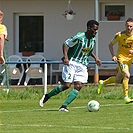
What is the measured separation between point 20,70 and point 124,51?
9677 millimetres

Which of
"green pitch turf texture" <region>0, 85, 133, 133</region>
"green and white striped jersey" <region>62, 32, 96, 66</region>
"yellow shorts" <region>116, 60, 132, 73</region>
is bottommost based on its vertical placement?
"green pitch turf texture" <region>0, 85, 133, 133</region>

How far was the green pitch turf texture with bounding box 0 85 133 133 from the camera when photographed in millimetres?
11805

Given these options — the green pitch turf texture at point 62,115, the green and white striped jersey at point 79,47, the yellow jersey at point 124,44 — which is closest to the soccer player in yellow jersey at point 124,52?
the yellow jersey at point 124,44

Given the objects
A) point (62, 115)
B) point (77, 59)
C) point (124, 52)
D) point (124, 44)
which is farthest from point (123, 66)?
point (62, 115)

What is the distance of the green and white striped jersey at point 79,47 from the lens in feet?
50.2

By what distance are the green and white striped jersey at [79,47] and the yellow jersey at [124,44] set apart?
218 centimetres

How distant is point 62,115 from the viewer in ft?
46.7

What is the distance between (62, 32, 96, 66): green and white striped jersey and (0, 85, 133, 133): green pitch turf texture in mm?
1103

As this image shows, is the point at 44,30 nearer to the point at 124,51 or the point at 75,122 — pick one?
the point at 124,51

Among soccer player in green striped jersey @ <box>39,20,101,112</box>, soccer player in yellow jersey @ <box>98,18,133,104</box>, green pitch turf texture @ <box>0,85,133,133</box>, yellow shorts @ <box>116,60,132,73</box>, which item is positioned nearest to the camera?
green pitch turf texture @ <box>0,85,133,133</box>

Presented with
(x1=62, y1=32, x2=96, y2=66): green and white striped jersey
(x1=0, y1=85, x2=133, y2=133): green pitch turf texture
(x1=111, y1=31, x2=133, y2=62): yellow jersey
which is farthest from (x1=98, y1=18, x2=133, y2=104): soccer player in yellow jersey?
(x1=62, y1=32, x2=96, y2=66): green and white striped jersey

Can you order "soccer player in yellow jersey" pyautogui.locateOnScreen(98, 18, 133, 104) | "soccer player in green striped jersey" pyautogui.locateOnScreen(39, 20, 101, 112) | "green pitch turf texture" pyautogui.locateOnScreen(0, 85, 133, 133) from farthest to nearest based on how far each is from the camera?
"soccer player in yellow jersey" pyautogui.locateOnScreen(98, 18, 133, 104) < "soccer player in green striped jersey" pyautogui.locateOnScreen(39, 20, 101, 112) < "green pitch turf texture" pyautogui.locateOnScreen(0, 85, 133, 133)

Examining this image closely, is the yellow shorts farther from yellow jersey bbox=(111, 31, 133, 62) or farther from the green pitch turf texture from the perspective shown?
the green pitch turf texture

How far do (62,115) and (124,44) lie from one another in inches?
155
